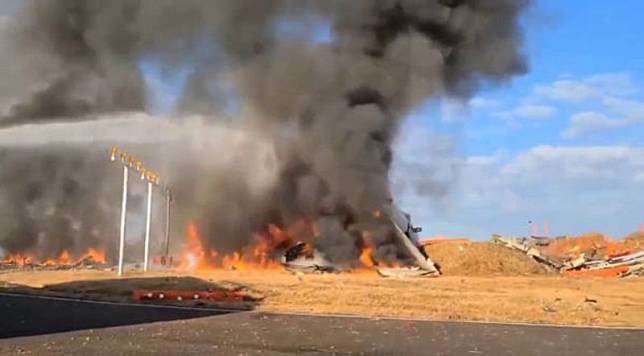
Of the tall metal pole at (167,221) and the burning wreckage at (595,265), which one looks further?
the tall metal pole at (167,221)

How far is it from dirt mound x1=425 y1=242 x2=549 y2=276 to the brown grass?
4659 millimetres

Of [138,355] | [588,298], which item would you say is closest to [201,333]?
[138,355]

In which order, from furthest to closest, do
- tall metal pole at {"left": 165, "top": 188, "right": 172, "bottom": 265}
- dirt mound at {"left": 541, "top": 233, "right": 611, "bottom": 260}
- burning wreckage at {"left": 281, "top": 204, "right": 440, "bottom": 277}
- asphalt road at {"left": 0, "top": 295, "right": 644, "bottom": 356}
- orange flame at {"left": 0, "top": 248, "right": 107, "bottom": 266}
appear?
dirt mound at {"left": 541, "top": 233, "right": 611, "bottom": 260}, orange flame at {"left": 0, "top": 248, "right": 107, "bottom": 266}, tall metal pole at {"left": 165, "top": 188, "right": 172, "bottom": 265}, burning wreckage at {"left": 281, "top": 204, "right": 440, "bottom": 277}, asphalt road at {"left": 0, "top": 295, "right": 644, "bottom": 356}

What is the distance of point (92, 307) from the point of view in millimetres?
20141

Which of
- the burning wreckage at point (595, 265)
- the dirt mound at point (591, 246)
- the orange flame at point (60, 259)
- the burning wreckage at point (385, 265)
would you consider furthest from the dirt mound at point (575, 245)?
the orange flame at point (60, 259)

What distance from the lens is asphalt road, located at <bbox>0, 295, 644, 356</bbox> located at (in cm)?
1282

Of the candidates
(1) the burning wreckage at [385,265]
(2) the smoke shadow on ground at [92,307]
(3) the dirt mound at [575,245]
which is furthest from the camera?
(3) the dirt mound at [575,245]

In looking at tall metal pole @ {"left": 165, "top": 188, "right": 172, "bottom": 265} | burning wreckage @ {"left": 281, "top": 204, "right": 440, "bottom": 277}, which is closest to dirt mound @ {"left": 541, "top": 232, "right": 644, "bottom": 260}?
burning wreckage @ {"left": 281, "top": 204, "right": 440, "bottom": 277}

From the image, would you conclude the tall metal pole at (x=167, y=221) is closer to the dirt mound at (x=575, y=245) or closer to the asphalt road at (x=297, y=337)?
the asphalt road at (x=297, y=337)

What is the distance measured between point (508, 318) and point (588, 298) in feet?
22.6

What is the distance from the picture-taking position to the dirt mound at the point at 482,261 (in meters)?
38.6

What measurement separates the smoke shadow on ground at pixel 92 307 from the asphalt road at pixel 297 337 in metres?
0.06

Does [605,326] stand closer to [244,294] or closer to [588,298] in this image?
[588,298]

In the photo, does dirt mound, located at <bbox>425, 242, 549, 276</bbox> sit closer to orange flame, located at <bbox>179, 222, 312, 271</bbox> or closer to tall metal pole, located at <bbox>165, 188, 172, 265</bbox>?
orange flame, located at <bbox>179, 222, 312, 271</bbox>
